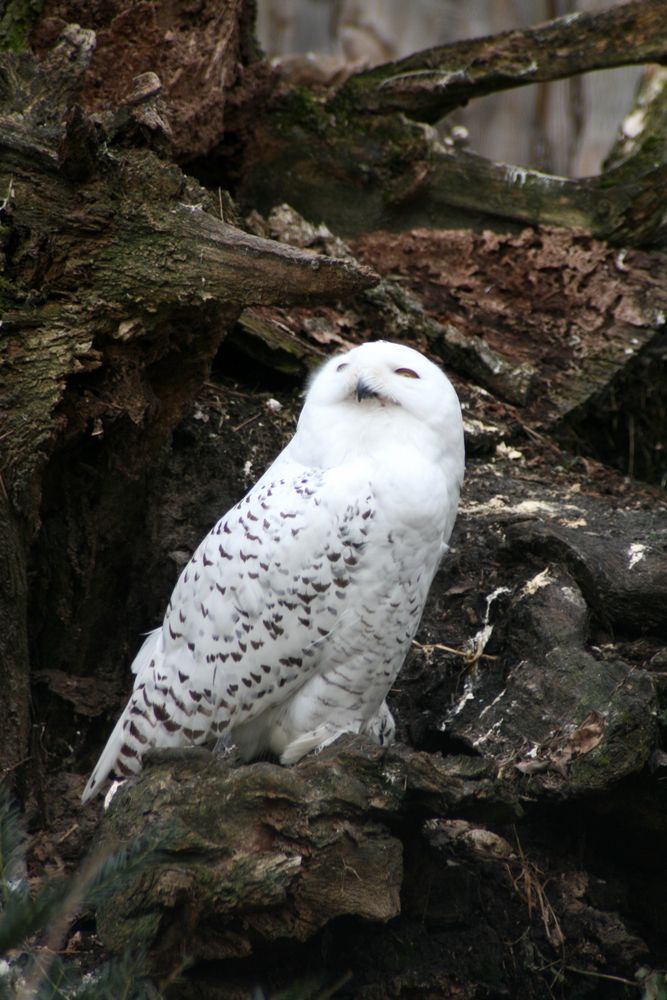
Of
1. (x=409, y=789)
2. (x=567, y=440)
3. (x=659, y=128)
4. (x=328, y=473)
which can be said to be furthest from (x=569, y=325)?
(x=409, y=789)

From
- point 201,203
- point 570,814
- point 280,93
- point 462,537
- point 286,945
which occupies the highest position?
point 280,93

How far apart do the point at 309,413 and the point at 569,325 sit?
7.31ft

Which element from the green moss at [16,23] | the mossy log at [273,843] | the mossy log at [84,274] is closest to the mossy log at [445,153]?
the green moss at [16,23]

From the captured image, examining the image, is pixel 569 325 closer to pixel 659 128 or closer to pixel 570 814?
pixel 659 128

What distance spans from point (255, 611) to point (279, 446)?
129 centimetres

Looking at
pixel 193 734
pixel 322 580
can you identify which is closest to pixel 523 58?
pixel 322 580

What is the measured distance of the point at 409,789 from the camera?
2.99 meters

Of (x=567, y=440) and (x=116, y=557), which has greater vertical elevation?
(x=567, y=440)

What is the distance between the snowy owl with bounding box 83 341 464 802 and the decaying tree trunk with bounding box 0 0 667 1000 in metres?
0.38

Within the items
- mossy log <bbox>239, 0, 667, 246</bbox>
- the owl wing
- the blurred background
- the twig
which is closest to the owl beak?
the owl wing

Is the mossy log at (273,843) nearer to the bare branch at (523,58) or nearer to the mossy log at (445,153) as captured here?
the mossy log at (445,153)

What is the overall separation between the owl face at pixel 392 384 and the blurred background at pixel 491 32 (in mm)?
7515

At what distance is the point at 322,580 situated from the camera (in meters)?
3.52

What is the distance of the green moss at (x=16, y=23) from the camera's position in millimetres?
4559
